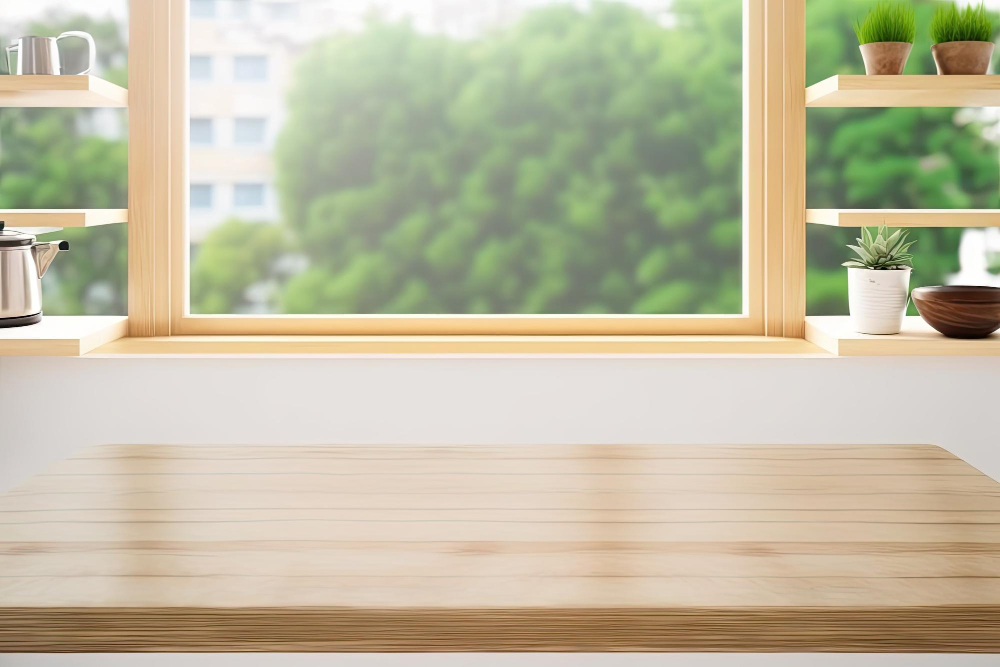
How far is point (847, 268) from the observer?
244cm

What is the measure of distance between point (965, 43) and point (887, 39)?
0.16 metres

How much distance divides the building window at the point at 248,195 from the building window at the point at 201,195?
59mm

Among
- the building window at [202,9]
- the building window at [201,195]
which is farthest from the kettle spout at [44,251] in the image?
the building window at [202,9]

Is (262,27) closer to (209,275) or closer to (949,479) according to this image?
(209,275)

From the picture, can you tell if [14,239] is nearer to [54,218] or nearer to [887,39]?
[54,218]

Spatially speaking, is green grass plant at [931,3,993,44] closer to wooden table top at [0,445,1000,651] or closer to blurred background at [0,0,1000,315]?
blurred background at [0,0,1000,315]

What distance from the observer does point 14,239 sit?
209 cm

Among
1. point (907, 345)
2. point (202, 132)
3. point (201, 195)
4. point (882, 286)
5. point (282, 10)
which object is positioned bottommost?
point (907, 345)

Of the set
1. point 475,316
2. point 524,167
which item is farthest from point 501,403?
point 524,167

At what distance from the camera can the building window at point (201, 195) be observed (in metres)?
2.46

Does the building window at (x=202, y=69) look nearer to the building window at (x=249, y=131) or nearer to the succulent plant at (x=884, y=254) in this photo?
the building window at (x=249, y=131)

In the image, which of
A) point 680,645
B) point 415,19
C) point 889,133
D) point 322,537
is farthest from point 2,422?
point 889,133

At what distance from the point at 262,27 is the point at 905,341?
1.62 metres

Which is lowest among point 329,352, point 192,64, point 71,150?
point 329,352
